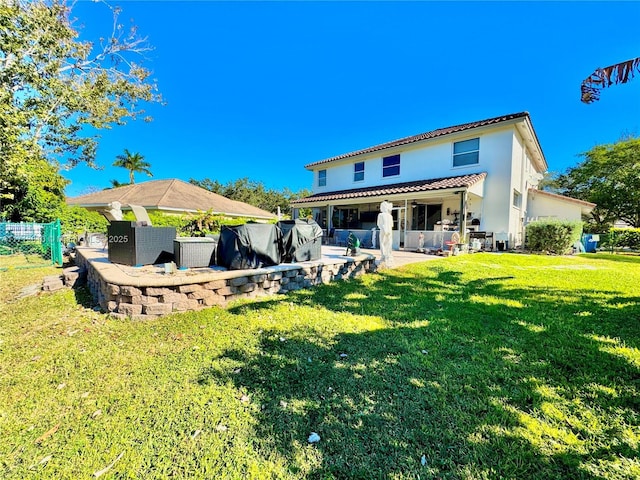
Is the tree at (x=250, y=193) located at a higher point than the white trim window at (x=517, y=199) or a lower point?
higher

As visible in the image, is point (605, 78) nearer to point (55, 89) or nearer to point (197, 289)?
point (197, 289)

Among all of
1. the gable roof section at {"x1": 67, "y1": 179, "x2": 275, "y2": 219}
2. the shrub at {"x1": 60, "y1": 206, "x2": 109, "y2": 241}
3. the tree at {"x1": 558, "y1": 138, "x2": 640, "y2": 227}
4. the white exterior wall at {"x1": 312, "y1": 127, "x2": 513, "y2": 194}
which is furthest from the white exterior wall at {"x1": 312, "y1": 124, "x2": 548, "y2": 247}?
the shrub at {"x1": 60, "y1": 206, "x2": 109, "y2": 241}

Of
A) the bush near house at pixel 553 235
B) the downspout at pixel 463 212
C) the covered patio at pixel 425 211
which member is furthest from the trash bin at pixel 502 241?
the downspout at pixel 463 212

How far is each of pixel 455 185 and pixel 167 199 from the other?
17.9 meters

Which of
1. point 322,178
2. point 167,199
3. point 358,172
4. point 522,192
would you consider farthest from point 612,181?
point 167,199

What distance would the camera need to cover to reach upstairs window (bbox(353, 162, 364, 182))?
1681 cm

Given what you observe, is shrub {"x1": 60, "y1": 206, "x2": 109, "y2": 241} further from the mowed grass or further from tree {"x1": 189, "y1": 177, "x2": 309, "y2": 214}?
tree {"x1": 189, "y1": 177, "x2": 309, "y2": 214}

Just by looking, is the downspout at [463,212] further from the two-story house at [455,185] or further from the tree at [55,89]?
the tree at [55,89]

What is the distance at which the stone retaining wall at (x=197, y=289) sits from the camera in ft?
13.9

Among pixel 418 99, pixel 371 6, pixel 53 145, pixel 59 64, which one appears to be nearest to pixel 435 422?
pixel 371 6

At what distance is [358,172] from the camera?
17.0 meters

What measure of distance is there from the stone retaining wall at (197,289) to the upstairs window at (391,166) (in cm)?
1072

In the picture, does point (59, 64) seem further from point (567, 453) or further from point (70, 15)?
point (567, 453)

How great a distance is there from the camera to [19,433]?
6.76 feet
